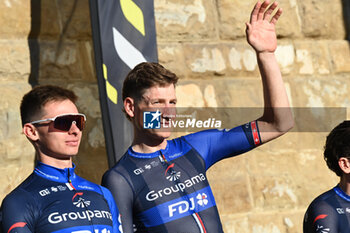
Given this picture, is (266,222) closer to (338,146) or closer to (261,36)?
(338,146)

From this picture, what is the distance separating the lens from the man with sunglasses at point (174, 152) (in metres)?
3.64

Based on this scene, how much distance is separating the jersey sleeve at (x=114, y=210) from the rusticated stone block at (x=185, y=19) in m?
2.97

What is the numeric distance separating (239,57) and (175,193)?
3.11 metres

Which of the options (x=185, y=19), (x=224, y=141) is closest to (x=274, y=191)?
(x=185, y=19)

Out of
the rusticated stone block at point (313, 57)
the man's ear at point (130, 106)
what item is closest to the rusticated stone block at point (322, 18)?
the rusticated stone block at point (313, 57)

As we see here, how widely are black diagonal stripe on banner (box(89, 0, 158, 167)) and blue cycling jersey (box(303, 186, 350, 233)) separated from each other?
1.75 metres

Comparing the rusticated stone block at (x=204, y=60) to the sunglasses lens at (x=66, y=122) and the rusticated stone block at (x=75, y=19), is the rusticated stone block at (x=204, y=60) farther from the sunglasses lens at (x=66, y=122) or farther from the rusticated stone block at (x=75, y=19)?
the sunglasses lens at (x=66, y=122)

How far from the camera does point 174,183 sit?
12.4 feet

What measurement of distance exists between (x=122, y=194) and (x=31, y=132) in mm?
635


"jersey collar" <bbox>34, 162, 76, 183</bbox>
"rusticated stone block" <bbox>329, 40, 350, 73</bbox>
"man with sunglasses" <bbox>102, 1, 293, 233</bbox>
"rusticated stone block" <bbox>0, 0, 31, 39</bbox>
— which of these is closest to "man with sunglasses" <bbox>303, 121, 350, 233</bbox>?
"man with sunglasses" <bbox>102, 1, 293, 233</bbox>

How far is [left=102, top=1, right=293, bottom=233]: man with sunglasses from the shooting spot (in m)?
3.64

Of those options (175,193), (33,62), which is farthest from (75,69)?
(175,193)

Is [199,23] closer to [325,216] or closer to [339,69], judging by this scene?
[339,69]

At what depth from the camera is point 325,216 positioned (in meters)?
4.02
